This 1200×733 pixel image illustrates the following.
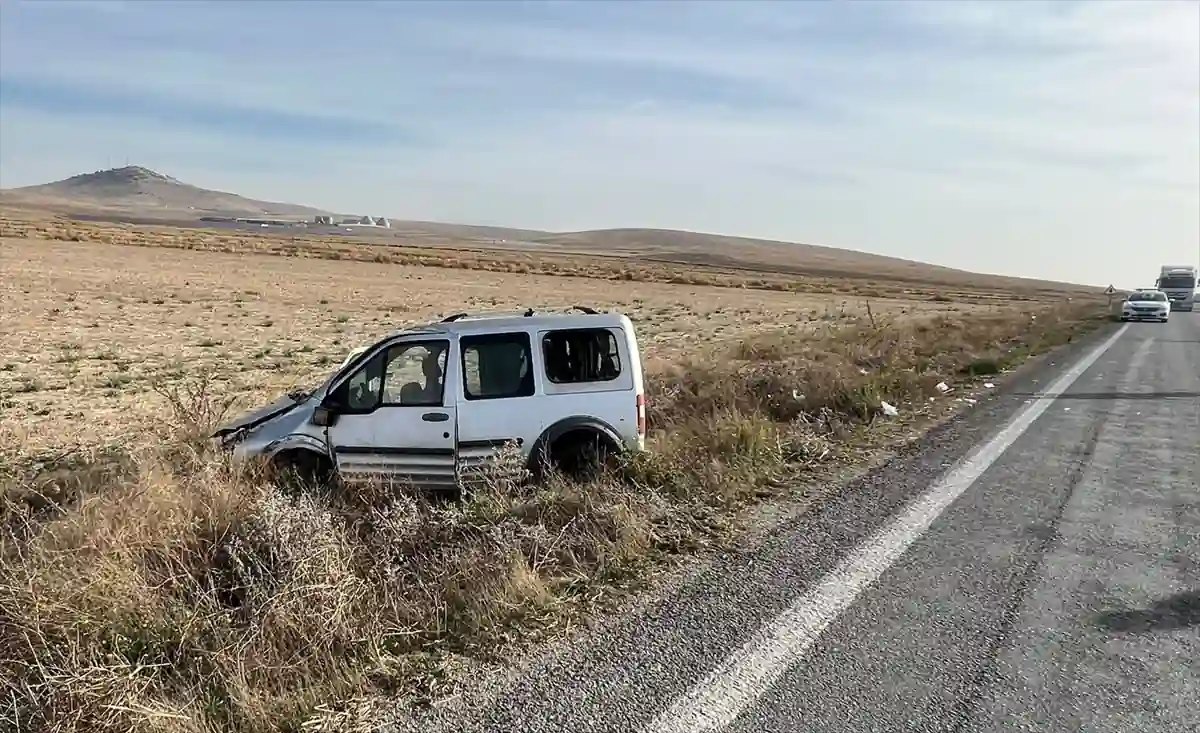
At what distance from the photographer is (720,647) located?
4219 millimetres

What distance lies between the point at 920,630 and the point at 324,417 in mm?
5263

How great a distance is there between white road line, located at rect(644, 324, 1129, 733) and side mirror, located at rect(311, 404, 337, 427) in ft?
14.9

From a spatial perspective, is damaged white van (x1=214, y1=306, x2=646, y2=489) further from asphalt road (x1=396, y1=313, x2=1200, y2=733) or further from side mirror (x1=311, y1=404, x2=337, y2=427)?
asphalt road (x1=396, y1=313, x2=1200, y2=733)

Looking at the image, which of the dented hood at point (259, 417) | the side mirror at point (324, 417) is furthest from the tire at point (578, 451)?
the dented hood at point (259, 417)

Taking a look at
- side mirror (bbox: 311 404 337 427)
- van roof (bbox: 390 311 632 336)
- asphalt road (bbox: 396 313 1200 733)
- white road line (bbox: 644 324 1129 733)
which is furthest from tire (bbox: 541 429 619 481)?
white road line (bbox: 644 324 1129 733)

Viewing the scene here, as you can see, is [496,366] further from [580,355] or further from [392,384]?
[392,384]

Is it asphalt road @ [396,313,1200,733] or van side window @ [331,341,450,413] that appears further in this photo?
van side window @ [331,341,450,413]

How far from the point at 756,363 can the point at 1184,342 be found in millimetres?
16888

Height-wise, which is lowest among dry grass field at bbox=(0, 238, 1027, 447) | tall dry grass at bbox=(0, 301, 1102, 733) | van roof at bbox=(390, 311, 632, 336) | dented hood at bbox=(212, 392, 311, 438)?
dry grass field at bbox=(0, 238, 1027, 447)

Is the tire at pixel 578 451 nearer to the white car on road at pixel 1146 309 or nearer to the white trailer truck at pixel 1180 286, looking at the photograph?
the white car on road at pixel 1146 309

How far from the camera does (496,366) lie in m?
7.98

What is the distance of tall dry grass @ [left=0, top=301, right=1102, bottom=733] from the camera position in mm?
3773

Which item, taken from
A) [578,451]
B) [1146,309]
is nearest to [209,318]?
[578,451]

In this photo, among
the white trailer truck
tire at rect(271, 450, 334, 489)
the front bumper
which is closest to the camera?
tire at rect(271, 450, 334, 489)
